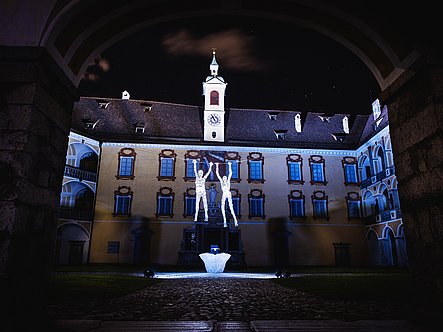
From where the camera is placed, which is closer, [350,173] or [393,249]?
[393,249]

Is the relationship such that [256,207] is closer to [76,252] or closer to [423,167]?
[76,252]

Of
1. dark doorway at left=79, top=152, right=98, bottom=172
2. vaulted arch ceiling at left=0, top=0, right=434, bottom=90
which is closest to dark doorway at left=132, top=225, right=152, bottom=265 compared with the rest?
dark doorway at left=79, top=152, right=98, bottom=172

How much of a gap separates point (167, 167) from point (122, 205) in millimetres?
4986

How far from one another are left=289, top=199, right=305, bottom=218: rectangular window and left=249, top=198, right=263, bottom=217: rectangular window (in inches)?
108

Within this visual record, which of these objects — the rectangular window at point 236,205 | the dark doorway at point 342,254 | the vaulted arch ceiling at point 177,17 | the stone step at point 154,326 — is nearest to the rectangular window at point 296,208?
the dark doorway at point 342,254

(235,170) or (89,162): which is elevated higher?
(89,162)

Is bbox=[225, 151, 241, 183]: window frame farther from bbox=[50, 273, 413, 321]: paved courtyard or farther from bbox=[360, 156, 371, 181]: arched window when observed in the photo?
bbox=[50, 273, 413, 321]: paved courtyard

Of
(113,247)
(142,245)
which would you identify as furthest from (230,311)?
(113,247)

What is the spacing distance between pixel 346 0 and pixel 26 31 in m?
4.78

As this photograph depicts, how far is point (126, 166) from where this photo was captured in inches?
1087

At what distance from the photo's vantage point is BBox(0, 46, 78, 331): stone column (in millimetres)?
3709

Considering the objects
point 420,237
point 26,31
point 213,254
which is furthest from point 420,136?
point 213,254

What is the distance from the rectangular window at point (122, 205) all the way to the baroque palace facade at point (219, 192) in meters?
0.09

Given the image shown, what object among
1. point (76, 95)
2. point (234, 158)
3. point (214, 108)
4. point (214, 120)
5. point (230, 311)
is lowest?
point (230, 311)
